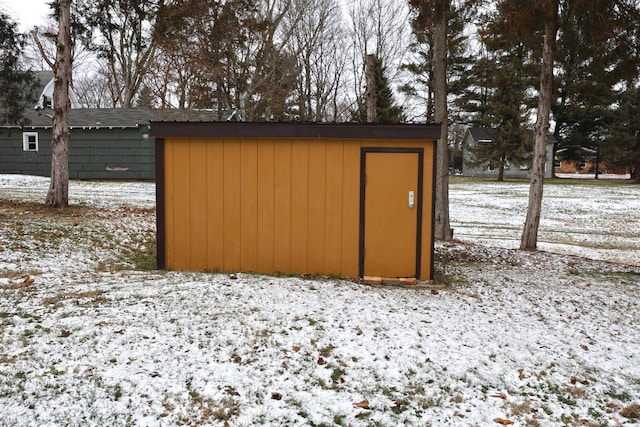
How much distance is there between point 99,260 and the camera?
655cm

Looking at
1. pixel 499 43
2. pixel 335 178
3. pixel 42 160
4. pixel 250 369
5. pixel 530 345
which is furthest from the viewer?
pixel 42 160

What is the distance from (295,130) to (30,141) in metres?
20.6

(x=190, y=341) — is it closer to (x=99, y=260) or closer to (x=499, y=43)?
(x=99, y=260)

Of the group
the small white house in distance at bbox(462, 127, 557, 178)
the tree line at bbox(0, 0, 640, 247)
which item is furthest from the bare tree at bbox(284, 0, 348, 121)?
the small white house in distance at bbox(462, 127, 557, 178)

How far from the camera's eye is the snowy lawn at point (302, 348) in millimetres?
2938

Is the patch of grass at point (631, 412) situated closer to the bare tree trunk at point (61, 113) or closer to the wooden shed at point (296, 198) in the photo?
the wooden shed at point (296, 198)

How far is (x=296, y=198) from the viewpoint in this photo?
604 centimetres

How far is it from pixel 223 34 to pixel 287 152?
9003 mm

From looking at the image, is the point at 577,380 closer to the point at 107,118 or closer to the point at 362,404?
the point at 362,404

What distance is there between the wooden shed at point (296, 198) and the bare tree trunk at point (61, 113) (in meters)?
5.05

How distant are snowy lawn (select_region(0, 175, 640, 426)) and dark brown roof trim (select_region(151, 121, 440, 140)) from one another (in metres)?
1.81

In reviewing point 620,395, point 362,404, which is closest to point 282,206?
point 362,404

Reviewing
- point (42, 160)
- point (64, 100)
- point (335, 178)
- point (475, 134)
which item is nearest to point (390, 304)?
point (335, 178)

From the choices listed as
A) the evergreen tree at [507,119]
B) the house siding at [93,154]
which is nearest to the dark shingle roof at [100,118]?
the house siding at [93,154]
